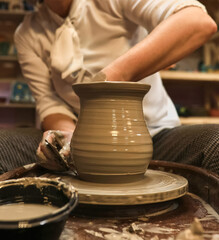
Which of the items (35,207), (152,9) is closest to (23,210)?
(35,207)

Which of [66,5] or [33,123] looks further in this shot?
[33,123]

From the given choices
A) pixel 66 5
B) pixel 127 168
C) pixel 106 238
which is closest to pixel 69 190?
pixel 106 238

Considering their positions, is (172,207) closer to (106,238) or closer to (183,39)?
(106,238)

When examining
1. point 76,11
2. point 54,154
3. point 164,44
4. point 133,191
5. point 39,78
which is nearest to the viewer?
point 133,191

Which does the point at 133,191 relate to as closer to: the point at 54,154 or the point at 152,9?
the point at 54,154

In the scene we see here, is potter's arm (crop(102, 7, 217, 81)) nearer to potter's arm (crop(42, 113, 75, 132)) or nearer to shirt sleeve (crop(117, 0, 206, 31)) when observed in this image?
shirt sleeve (crop(117, 0, 206, 31))

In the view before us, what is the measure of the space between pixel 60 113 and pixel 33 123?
233 cm

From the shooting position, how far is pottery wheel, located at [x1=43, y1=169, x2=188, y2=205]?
54cm

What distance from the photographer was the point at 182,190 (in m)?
0.60

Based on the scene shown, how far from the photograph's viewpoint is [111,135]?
0.62 meters

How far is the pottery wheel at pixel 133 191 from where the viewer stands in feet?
1.78

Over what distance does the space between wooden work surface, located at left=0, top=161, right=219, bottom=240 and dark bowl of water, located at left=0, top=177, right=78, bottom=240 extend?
6 cm

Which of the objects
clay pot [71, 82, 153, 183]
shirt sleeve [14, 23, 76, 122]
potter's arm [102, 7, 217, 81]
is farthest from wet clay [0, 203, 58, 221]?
shirt sleeve [14, 23, 76, 122]

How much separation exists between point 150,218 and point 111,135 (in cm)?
17
